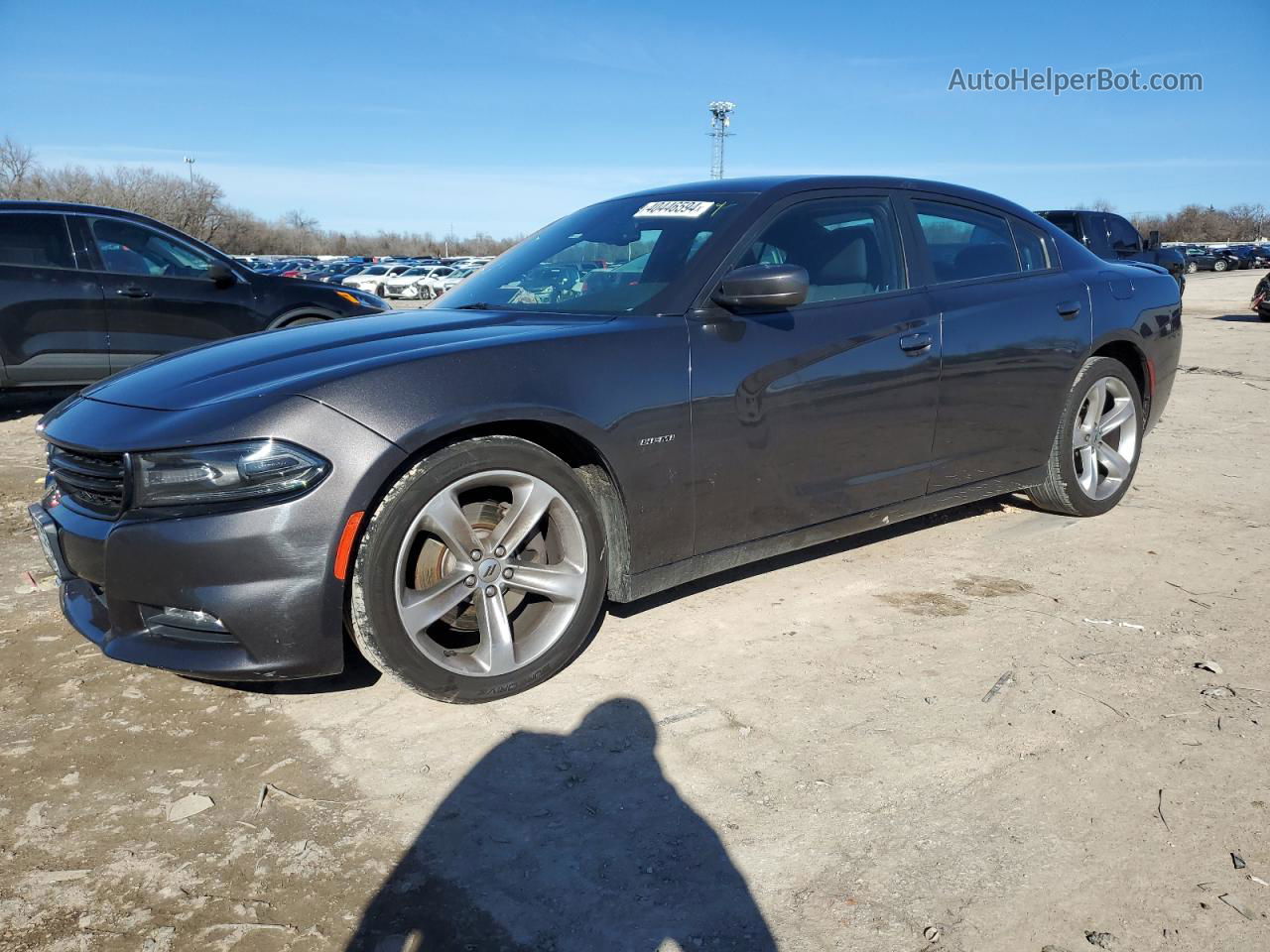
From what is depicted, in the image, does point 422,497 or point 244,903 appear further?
point 422,497

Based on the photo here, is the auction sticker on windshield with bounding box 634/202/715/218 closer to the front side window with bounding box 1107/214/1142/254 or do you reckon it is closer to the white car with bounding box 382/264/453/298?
the front side window with bounding box 1107/214/1142/254

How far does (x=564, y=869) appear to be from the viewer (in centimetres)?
215

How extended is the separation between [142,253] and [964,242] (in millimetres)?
6232

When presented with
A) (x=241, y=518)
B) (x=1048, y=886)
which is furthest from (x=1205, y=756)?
(x=241, y=518)

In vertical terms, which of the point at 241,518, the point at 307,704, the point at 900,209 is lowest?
the point at 307,704

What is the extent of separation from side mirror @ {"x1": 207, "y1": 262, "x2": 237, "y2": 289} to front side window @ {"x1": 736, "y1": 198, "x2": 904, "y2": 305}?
5496 mm

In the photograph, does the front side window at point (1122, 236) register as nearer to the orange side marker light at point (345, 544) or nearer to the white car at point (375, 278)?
the orange side marker light at point (345, 544)

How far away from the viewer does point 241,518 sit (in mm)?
2504

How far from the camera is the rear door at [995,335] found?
399cm

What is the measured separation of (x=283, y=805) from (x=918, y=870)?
1.52 metres

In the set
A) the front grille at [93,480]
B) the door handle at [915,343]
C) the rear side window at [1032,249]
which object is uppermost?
the rear side window at [1032,249]

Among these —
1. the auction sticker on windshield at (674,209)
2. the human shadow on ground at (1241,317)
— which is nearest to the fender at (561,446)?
the auction sticker on windshield at (674,209)

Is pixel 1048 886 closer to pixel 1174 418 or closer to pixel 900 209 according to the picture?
pixel 900 209

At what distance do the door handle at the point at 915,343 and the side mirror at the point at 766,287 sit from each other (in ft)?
2.30
